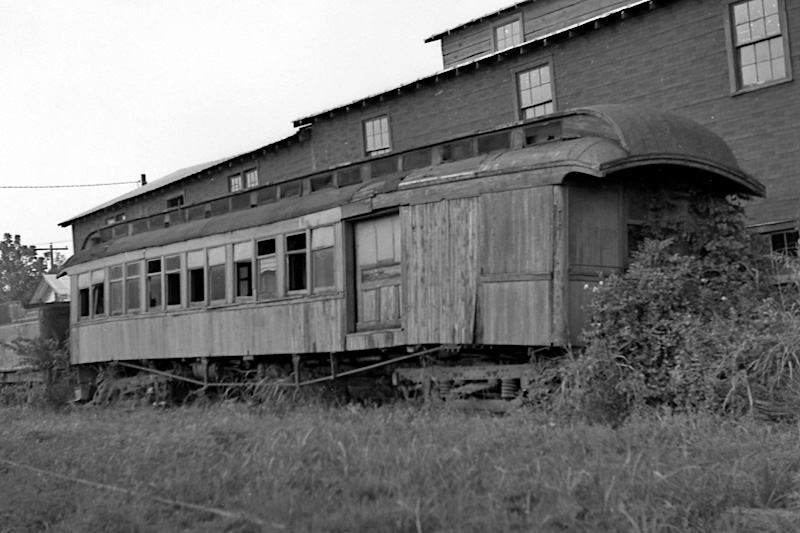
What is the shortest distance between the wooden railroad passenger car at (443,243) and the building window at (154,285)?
0.75 m

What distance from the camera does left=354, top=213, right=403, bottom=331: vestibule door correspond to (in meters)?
13.4

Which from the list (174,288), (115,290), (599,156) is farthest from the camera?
(115,290)

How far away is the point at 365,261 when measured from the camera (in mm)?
13953

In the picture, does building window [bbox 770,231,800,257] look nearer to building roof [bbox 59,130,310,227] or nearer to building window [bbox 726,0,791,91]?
building window [bbox 726,0,791,91]

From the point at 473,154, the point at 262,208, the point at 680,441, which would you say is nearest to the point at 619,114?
the point at 473,154

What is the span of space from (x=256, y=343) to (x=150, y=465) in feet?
24.8

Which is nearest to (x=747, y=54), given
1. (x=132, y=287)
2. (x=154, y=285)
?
(x=154, y=285)

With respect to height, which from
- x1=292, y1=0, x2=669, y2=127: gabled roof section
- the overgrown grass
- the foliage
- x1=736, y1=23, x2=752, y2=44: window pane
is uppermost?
x1=292, y1=0, x2=669, y2=127: gabled roof section

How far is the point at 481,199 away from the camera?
1215cm

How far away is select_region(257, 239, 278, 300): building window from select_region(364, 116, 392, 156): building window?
30.0ft

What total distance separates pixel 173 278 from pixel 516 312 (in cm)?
871

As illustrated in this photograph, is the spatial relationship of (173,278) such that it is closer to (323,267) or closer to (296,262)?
(296,262)

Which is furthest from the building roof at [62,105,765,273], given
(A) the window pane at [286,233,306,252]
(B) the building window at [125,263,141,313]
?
(B) the building window at [125,263,141,313]

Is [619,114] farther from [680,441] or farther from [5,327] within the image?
[5,327]
